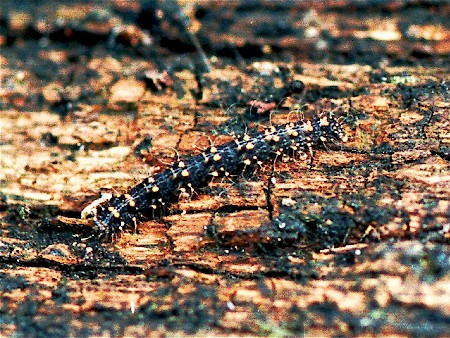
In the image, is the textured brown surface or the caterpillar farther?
the caterpillar

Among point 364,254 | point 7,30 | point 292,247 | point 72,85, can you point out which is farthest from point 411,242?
point 7,30

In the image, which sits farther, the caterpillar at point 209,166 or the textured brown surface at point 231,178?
the caterpillar at point 209,166

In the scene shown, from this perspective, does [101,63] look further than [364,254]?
Yes

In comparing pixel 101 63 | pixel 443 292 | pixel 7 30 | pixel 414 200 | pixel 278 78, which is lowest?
pixel 443 292

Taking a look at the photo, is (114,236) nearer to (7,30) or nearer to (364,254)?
(364,254)
